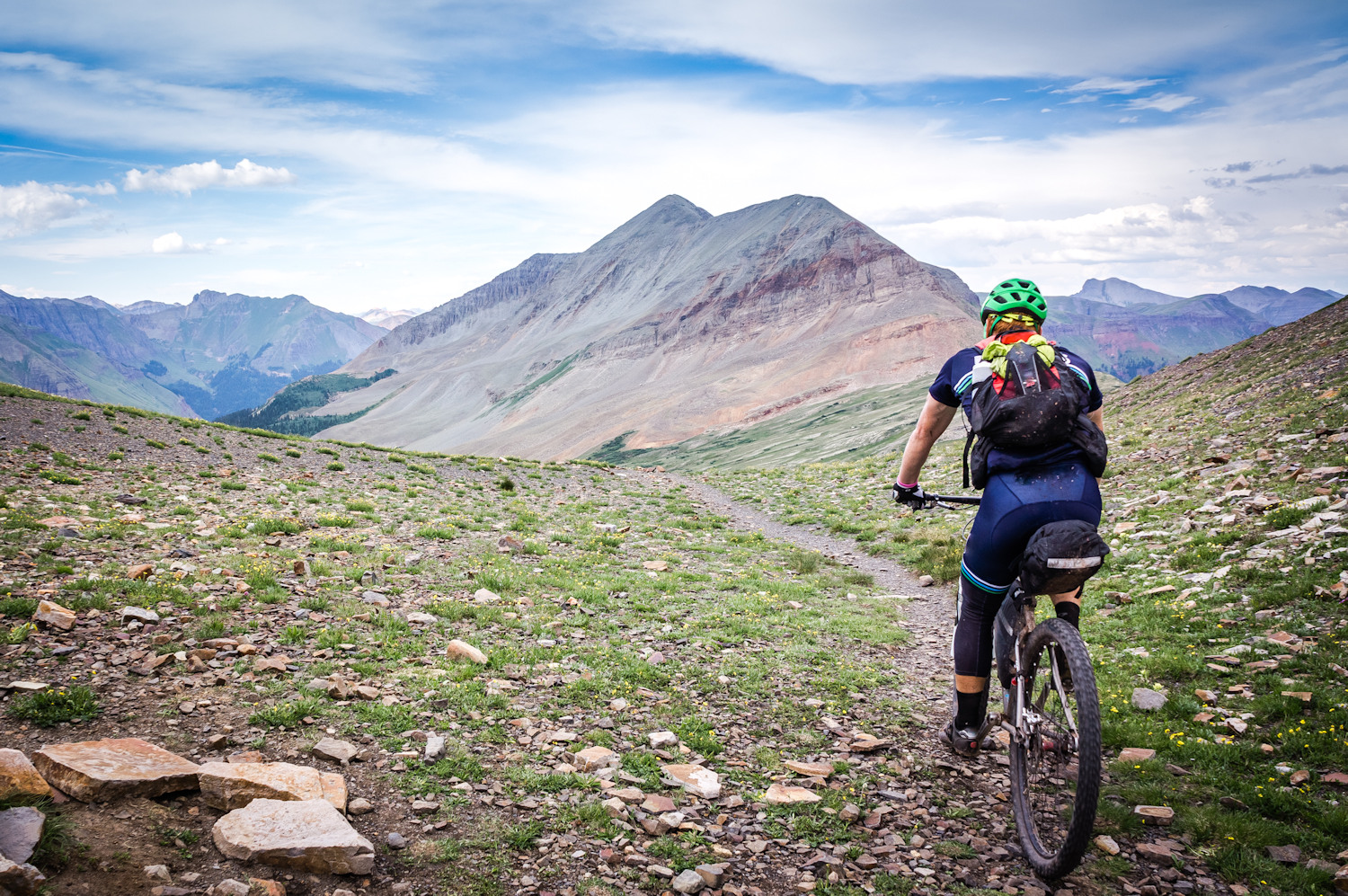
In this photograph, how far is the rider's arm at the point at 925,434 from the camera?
5875mm

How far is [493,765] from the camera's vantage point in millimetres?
5973

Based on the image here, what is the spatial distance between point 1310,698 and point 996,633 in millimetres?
3629

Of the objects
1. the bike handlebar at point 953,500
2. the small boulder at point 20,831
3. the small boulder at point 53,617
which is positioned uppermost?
the bike handlebar at point 953,500

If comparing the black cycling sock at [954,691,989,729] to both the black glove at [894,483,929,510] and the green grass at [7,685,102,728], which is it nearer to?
the black glove at [894,483,929,510]

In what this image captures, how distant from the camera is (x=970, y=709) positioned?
21.3ft

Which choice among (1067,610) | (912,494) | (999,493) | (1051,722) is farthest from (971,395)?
(1051,722)

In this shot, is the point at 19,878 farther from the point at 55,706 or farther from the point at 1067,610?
the point at 1067,610

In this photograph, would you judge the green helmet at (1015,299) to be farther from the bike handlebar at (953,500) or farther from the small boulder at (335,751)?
the small boulder at (335,751)

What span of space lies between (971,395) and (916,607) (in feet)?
29.0

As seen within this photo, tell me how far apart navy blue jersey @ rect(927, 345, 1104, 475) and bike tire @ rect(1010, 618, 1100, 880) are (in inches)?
48.8

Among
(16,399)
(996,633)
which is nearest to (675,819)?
(996,633)

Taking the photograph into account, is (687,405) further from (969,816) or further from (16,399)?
(969,816)

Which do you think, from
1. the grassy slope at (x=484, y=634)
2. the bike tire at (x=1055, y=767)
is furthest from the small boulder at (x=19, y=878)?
the bike tire at (x=1055, y=767)

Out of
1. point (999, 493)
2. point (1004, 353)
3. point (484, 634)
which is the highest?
point (1004, 353)
